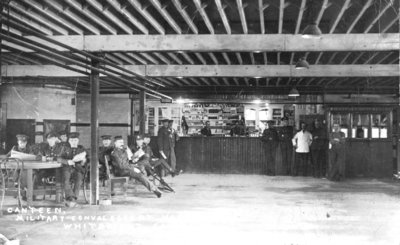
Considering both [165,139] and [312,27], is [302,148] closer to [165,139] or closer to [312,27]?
[165,139]

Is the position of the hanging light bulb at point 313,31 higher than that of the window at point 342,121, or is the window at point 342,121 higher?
the hanging light bulb at point 313,31

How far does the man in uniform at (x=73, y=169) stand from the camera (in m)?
8.11

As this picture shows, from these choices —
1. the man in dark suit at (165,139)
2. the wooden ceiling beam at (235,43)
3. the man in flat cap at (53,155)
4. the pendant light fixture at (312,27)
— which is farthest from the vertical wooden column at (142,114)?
the pendant light fixture at (312,27)

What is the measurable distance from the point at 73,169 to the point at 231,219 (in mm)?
3439

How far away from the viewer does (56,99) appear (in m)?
16.7

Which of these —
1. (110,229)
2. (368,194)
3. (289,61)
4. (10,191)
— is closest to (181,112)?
(289,61)

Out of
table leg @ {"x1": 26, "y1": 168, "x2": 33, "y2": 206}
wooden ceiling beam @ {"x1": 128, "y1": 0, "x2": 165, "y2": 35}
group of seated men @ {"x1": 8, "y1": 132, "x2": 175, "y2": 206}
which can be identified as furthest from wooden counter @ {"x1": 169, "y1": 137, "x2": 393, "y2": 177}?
table leg @ {"x1": 26, "y1": 168, "x2": 33, "y2": 206}

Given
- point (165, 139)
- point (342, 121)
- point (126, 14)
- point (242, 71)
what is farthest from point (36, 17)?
point (342, 121)

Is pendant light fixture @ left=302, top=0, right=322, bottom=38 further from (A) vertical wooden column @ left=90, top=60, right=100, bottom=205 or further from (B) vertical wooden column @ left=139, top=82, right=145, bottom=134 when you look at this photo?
(B) vertical wooden column @ left=139, top=82, right=145, bottom=134

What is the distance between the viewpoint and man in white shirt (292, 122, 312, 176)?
45.0ft

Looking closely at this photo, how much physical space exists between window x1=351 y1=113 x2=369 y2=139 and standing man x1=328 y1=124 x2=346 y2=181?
3.86ft

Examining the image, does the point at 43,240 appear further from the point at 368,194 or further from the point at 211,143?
the point at 211,143

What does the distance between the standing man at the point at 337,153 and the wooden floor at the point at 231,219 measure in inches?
78.4

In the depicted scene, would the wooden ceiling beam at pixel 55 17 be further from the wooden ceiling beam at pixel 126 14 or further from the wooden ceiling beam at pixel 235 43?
the wooden ceiling beam at pixel 126 14
